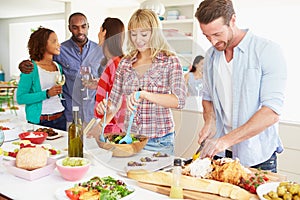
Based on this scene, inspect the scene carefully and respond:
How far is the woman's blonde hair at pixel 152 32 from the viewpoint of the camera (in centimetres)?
110

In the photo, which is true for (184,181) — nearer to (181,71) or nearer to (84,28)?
(181,71)

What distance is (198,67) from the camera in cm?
116

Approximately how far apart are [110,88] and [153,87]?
0.62ft

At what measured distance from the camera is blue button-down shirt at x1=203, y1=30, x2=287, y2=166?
4.29 feet

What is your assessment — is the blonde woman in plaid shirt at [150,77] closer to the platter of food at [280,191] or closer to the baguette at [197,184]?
the baguette at [197,184]

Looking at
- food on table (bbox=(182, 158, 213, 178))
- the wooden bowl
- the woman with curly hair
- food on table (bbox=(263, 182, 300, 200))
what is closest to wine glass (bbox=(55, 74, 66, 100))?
the woman with curly hair

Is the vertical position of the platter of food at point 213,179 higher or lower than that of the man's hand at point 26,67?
lower

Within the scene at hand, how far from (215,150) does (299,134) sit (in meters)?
1.70

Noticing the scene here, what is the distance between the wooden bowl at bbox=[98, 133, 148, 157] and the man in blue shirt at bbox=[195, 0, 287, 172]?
231 millimetres

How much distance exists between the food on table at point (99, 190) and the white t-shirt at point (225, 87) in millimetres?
659

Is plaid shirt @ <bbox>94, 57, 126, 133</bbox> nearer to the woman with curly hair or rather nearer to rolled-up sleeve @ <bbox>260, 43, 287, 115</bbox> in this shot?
rolled-up sleeve @ <bbox>260, 43, 287, 115</bbox>

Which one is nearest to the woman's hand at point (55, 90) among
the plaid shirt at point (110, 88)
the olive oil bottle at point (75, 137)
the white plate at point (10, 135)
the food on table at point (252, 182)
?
the white plate at point (10, 135)

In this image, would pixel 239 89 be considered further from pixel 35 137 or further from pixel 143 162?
pixel 35 137

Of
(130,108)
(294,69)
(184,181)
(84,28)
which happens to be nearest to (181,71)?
(130,108)
